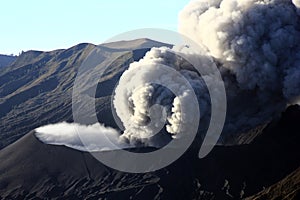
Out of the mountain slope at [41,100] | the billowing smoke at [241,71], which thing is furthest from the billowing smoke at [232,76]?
the mountain slope at [41,100]

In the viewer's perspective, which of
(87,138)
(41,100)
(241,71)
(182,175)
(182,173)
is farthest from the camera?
(41,100)

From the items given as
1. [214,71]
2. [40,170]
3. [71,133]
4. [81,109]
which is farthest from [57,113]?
[214,71]

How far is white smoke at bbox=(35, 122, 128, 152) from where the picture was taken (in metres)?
75.2

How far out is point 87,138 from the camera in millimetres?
80938

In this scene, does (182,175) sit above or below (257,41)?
below

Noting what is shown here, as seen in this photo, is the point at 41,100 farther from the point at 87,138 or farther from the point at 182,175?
the point at 182,175

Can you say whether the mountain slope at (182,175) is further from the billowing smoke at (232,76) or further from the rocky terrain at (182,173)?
the billowing smoke at (232,76)

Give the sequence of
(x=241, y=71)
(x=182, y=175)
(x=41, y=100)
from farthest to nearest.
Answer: (x=41, y=100)
(x=241, y=71)
(x=182, y=175)

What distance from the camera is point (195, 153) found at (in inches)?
2574

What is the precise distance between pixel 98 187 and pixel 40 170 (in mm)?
12090

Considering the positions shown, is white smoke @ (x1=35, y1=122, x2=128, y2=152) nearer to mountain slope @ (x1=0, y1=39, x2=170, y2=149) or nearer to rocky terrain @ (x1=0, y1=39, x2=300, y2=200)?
rocky terrain @ (x1=0, y1=39, x2=300, y2=200)

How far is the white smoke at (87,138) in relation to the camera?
75188 mm

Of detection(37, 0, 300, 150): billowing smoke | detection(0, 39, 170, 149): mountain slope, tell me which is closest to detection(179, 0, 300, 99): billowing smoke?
Answer: detection(37, 0, 300, 150): billowing smoke

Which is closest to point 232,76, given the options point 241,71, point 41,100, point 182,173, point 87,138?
point 241,71
